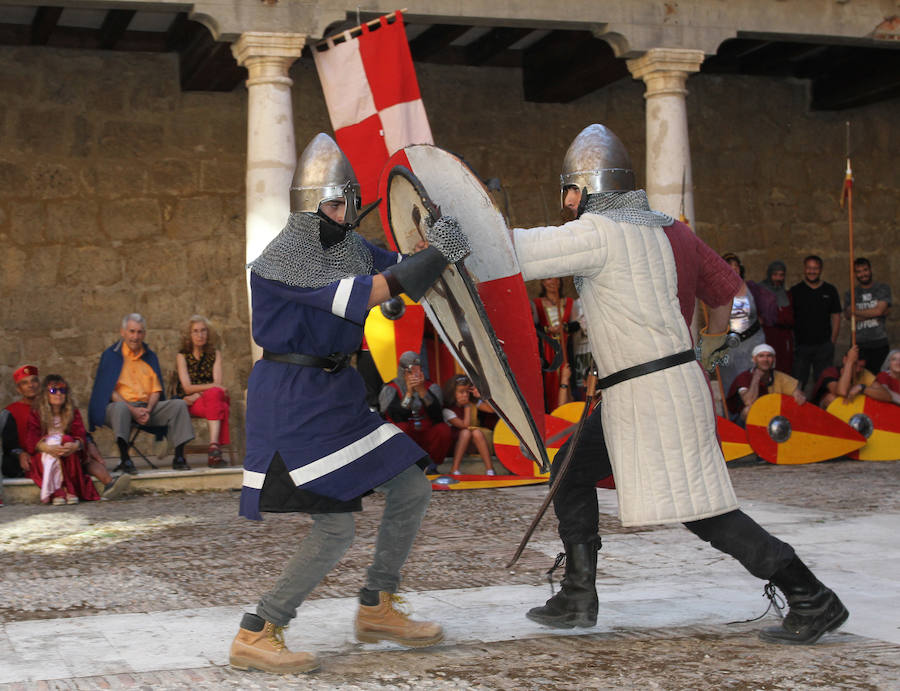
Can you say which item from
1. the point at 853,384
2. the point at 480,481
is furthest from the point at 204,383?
the point at 853,384

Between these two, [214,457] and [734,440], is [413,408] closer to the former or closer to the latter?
[214,457]

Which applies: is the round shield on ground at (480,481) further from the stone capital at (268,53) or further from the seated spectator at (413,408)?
the stone capital at (268,53)

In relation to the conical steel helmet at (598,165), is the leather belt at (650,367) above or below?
below

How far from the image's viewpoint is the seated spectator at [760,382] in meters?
8.77

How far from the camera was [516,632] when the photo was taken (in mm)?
3668

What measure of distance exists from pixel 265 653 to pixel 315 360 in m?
0.74

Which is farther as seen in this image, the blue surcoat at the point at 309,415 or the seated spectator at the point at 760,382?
the seated spectator at the point at 760,382

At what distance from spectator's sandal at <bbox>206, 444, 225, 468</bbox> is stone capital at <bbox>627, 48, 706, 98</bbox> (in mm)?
3799

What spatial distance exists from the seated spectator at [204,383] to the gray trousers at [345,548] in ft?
16.0

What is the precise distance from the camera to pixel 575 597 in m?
3.69

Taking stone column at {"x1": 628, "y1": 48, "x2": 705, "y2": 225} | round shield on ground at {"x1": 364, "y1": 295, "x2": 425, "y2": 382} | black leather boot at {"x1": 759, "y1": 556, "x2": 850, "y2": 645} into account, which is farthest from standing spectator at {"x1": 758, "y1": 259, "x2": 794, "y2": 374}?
black leather boot at {"x1": 759, "y1": 556, "x2": 850, "y2": 645}

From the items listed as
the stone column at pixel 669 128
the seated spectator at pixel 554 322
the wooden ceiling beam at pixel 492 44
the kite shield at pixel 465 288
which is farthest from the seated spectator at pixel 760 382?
the kite shield at pixel 465 288

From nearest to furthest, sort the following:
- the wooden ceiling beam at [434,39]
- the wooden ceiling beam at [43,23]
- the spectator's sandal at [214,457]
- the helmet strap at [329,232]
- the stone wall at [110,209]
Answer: the helmet strap at [329,232] → the spectator's sandal at [214,457] → the wooden ceiling beam at [43,23] → the wooden ceiling beam at [434,39] → the stone wall at [110,209]

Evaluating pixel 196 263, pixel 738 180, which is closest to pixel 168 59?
pixel 196 263
